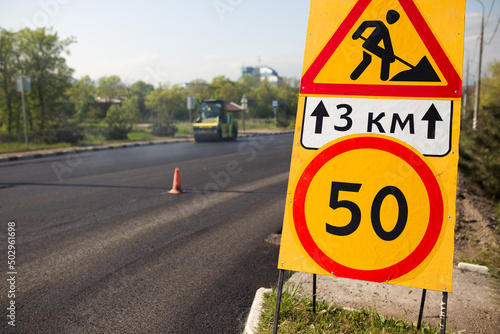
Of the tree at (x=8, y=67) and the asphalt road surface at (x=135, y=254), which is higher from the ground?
the tree at (x=8, y=67)

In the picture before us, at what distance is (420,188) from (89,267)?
155 inches

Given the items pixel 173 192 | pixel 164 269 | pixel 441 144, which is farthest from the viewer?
pixel 173 192

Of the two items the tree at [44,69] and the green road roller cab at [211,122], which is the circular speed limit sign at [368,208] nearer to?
the green road roller cab at [211,122]

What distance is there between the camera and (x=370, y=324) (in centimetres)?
308

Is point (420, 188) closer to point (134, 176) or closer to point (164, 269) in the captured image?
point (164, 269)

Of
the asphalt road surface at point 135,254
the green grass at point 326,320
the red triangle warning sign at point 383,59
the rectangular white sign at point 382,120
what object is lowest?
the asphalt road surface at point 135,254

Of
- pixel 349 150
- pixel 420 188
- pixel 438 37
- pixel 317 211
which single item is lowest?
pixel 317 211

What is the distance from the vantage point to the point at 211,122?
86.2 ft

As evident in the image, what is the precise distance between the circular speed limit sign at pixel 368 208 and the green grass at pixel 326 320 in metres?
0.92

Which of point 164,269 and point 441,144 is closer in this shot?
point 441,144

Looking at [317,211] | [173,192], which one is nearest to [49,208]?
[173,192]

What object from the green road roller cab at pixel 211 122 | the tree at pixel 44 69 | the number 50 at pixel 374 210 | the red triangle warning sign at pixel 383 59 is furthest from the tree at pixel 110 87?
the number 50 at pixel 374 210

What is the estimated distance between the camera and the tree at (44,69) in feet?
88.9

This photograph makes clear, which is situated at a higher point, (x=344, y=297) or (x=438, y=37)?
(x=438, y=37)
